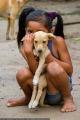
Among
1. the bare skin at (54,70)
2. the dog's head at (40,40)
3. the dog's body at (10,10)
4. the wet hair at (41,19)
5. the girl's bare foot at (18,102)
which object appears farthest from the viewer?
the dog's body at (10,10)

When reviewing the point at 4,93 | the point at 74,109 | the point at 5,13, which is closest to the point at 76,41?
the point at 5,13

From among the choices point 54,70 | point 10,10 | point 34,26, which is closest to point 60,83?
point 54,70

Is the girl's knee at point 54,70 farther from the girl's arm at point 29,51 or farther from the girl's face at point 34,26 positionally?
the girl's face at point 34,26

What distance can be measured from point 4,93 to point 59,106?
75 cm

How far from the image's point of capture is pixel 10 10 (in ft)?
Result: 31.8

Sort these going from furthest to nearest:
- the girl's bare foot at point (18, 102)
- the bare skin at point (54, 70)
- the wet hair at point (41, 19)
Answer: the girl's bare foot at point (18, 102) < the wet hair at point (41, 19) < the bare skin at point (54, 70)

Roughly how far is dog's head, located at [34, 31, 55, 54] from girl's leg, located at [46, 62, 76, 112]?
0.23 metres

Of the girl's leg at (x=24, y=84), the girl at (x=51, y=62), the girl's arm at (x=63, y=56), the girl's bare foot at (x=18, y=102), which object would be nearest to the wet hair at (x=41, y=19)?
the girl at (x=51, y=62)

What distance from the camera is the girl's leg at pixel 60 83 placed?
405 centimetres

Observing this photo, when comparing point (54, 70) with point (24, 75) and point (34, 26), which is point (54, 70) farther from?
point (34, 26)

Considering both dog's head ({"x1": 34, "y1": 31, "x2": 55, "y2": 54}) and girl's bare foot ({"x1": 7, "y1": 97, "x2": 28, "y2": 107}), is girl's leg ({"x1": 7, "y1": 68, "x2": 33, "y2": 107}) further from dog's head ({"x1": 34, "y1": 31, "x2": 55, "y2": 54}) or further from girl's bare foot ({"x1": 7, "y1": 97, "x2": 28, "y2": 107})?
dog's head ({"x1": 34, "y1": 31, "x2": 55, "y2": 54})

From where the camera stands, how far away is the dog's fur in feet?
12.8

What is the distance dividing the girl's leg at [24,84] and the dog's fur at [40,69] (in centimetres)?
13

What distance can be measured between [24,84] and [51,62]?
0.34 meters
